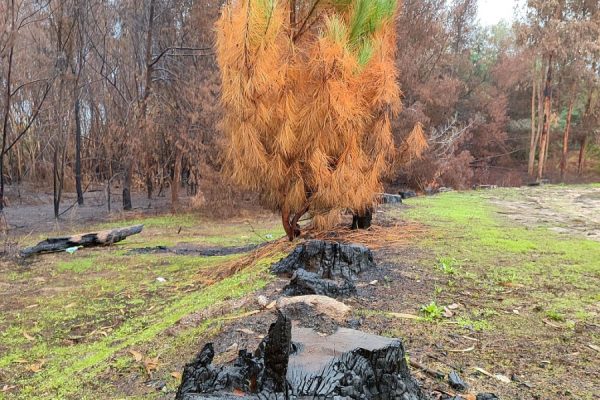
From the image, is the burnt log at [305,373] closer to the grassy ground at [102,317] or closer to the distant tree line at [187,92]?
the grassy ground at [102,317]

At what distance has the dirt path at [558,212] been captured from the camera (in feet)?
23.7

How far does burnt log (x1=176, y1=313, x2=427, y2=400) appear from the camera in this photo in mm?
1790

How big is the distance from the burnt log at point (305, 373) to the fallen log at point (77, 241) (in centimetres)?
692

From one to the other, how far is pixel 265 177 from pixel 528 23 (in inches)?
860

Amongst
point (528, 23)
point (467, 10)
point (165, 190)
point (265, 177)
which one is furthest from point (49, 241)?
point (528, 23)

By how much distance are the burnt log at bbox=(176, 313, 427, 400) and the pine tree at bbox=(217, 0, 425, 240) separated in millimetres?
3381

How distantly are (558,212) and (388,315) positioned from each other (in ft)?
25.2

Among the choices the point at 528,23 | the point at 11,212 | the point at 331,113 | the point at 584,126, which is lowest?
the point at 11,212

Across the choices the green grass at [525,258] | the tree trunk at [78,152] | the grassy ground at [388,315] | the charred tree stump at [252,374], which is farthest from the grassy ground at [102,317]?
the tree trunk at [78,152]

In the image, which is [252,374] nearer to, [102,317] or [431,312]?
[431,312]

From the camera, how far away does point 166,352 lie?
2945mm

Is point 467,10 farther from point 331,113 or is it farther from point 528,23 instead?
point 331,113

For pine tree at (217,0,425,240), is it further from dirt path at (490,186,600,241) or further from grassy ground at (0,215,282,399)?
dirt path at (490,186,600,241)

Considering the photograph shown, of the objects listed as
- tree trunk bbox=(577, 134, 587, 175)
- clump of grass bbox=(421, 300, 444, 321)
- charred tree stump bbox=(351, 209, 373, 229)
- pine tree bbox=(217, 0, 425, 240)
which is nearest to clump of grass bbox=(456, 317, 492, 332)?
clump of grass bbox=(421, 300, 444, 321)
